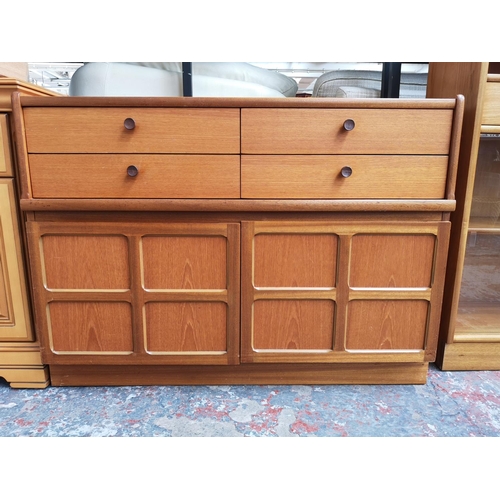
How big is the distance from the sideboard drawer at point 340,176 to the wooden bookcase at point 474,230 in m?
0.21

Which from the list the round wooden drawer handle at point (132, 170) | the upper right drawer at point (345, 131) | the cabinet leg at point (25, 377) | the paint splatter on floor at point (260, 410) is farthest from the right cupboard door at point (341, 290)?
the cabinet leg at point (25, 377)

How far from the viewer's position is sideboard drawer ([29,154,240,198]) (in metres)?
1.12

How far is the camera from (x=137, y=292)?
47.3 inches

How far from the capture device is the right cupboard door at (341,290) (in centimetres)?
118

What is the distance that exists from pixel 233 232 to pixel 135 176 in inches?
13.3

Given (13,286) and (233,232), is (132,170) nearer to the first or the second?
(233,232)

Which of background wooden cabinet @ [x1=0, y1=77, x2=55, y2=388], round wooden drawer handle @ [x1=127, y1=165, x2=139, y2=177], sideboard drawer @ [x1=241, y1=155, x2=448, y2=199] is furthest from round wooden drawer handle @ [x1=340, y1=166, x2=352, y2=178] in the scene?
background wooden cabinet @ [x1=0, y1=77, x2=55, y2=388]

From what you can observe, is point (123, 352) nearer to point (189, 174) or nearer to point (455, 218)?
point (189, 174)

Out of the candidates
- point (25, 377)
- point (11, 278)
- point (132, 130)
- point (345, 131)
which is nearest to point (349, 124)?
point (345, 131)

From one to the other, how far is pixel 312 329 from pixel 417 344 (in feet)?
1.18

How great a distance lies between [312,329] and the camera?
49.0 inches

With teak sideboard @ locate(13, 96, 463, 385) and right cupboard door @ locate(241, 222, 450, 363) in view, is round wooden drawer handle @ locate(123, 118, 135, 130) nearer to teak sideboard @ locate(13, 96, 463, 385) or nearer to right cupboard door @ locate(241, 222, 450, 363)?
teak sideboard @ locate(13, 96, 463, 385)

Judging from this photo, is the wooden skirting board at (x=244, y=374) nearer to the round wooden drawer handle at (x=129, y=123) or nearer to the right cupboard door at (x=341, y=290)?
the right cupboard door at (x=341, y=290)

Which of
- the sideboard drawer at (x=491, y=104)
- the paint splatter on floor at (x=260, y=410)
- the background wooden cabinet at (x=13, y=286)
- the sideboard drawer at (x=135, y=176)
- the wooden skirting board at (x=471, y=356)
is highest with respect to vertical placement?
the sideboard drawer at (x=491, y=104)
